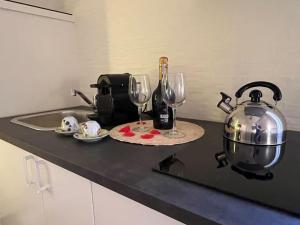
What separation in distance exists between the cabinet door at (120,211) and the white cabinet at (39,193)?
4 centimetres

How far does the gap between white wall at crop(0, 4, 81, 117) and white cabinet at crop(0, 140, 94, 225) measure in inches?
18.2

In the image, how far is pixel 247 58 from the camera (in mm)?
975

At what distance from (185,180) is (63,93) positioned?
1.41 metres

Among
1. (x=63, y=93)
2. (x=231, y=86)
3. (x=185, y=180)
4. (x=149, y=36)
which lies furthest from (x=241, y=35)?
(x=63, y=93)

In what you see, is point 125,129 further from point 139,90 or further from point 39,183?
point 39,183

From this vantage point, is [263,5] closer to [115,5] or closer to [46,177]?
[115,5]

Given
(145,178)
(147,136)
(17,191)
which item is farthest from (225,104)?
(17,191)

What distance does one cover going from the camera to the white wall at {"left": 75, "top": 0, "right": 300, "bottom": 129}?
2.93 ft

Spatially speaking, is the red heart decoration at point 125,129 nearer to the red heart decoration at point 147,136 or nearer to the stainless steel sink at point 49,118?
the red heart decoration at point 147,136

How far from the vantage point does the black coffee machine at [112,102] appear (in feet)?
3.55

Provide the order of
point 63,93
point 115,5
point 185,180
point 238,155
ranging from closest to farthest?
point 185,180, point 238,155, point 115,5, point 63,93

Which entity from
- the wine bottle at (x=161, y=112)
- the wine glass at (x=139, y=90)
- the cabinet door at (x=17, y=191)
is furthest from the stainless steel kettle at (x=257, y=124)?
the cabinet door at (x=17, y=191)

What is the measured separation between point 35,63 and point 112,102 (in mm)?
784

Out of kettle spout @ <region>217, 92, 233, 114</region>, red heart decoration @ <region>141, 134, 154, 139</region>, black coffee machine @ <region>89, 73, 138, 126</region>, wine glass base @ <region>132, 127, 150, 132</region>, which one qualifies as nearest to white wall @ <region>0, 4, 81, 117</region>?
black coffee machine @ <region>89, 73, 138, 126</region>
